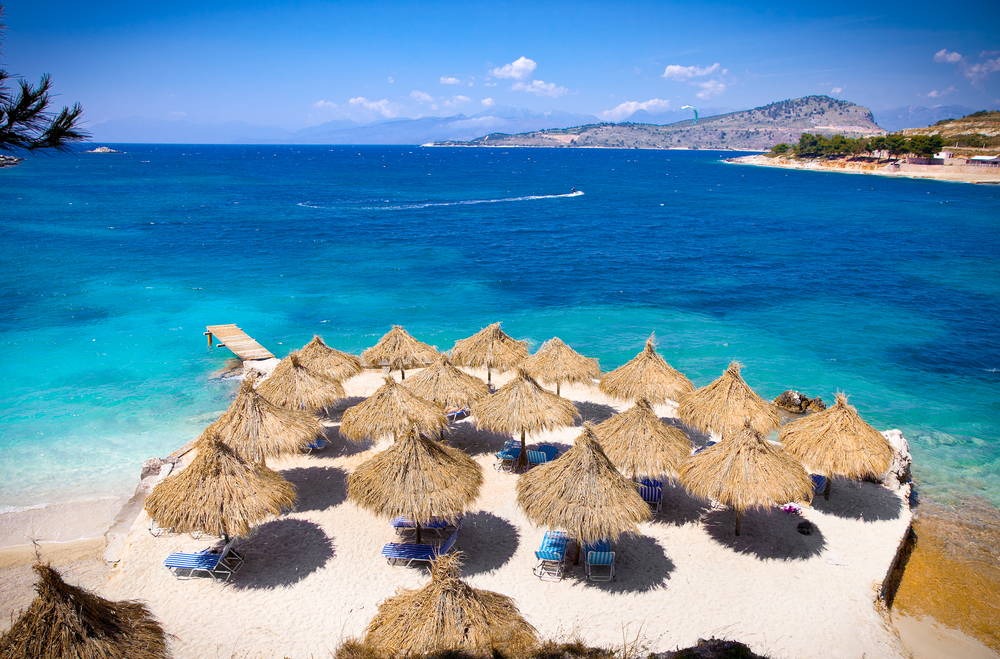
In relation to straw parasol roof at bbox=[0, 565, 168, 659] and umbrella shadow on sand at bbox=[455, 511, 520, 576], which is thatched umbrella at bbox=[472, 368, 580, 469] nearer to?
umbrella shadow on sand at bbox=[455, 511, 520, 576]

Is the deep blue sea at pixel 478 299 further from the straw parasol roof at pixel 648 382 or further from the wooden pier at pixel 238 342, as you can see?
the straw parasol roof at pixel 648 382

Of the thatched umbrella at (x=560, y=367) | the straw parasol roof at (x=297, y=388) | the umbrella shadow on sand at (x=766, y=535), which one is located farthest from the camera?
the thatched umbrella at (x=560, y=367)

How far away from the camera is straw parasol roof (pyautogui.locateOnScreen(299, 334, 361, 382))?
58.1ft

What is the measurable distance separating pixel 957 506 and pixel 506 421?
520 inches

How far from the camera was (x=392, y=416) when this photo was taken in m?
14.3

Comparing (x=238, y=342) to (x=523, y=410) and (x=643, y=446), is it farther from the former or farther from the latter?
(x=643, y=446)

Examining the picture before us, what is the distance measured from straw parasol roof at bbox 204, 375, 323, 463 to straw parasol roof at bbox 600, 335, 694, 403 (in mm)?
9169

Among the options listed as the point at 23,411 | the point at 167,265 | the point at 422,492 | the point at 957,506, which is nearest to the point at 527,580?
the point at 422,492

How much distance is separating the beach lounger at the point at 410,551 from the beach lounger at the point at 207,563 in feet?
10.9

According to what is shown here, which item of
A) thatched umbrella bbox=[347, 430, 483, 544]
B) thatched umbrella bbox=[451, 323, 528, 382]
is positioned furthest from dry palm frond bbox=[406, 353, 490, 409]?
thatched umbrella bbox=[347, 430, 483, 544]

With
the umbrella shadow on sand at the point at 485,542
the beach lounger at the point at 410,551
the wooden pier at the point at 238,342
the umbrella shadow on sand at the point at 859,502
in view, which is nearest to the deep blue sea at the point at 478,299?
the wooden pier at the point at 238,342

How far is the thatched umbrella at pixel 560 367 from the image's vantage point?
17062 mm

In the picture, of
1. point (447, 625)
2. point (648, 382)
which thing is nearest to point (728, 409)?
point (648, 382)

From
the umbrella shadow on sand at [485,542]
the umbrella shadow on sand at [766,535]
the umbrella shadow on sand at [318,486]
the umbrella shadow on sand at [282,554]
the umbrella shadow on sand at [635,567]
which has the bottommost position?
the umbrella shadow on sand at [766,535]
